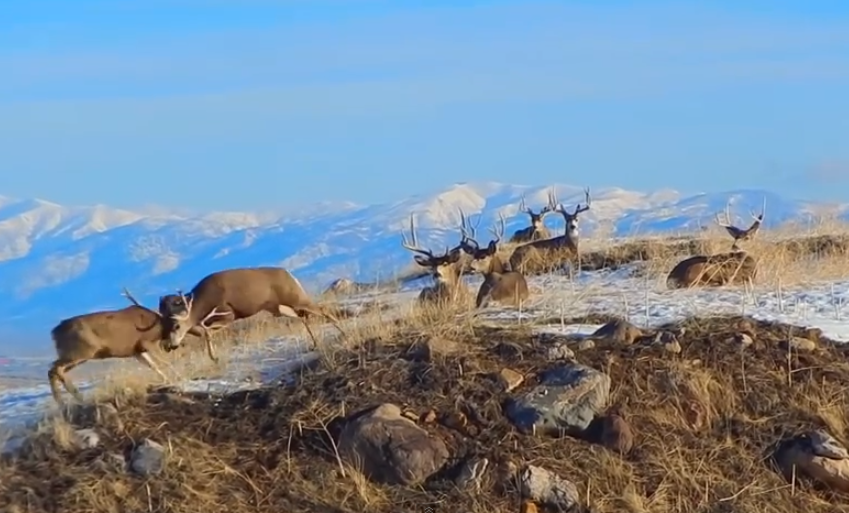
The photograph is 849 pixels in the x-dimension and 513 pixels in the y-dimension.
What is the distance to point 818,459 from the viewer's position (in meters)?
11.3

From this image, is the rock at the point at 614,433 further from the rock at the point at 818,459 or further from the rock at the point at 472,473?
the rock at the point at 818,459

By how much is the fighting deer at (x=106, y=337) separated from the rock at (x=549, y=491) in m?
3.29

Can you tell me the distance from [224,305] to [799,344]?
513 centimetres

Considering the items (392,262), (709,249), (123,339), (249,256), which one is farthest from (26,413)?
(249,256)

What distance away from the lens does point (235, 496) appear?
35.0ft

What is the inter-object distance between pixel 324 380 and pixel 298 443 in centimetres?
82

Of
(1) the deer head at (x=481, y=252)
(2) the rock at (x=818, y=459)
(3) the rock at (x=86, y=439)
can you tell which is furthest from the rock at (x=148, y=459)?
(1) the deer head at (x=481, y=252)

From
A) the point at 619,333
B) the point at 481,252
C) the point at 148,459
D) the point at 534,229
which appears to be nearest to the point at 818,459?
the point at 619,333

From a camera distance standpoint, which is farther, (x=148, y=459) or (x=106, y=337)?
(x=106, y=337)

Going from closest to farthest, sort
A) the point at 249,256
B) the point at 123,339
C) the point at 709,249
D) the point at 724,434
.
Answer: the point at 724,434, the point at 123,339, the point at 709,249, the point at 249,256

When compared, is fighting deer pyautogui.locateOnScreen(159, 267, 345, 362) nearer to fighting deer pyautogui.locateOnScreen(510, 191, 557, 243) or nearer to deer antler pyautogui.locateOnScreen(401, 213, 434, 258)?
deer antler pyautogui.locateOnScreen(401, 213, 434, 258)

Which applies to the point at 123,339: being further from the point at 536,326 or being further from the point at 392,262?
the point at 392,262

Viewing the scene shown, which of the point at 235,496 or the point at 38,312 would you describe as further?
the point at 38,312

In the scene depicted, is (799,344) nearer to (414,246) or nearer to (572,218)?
(414,246)
